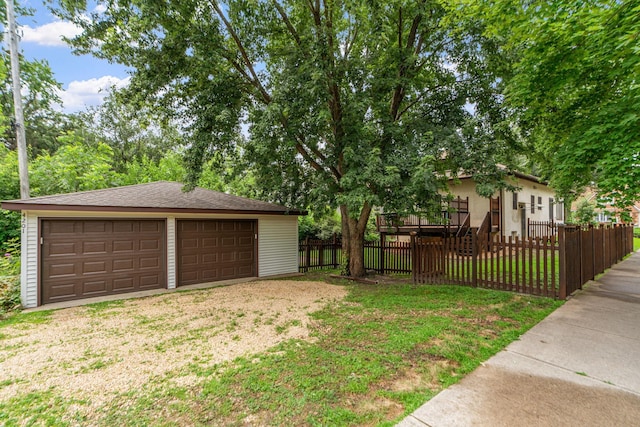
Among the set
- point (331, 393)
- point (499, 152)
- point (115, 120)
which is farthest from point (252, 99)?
point (115, 120)

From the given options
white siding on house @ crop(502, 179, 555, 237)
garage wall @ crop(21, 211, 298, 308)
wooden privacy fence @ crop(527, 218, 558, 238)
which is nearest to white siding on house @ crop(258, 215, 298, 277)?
garage wall @ crop(21, 211, 298, 308)

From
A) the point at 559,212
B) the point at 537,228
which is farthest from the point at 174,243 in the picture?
the point at 559,212

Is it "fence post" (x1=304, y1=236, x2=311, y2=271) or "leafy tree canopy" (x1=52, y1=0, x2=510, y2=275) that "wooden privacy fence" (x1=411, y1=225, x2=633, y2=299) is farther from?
"fence post" (x1=304, y1=236, x2=311, y2=271)

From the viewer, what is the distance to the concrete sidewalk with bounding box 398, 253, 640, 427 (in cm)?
259

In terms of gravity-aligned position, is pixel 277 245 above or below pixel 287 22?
below

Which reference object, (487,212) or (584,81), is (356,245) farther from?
(487,212)

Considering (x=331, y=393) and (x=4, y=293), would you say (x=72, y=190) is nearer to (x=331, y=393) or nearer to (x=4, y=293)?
(x=4, y=293)

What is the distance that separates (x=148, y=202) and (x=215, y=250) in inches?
91.2

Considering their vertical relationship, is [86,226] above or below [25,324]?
above

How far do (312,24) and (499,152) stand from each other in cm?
573

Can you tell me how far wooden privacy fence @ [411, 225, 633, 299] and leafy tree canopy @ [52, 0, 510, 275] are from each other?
159 centimetres

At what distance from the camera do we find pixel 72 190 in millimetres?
12000

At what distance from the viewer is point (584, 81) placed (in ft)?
19.4

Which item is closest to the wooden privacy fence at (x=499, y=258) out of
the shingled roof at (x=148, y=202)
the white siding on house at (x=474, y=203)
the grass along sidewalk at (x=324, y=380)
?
the grass along sidewalk at (x=324, y=380)
